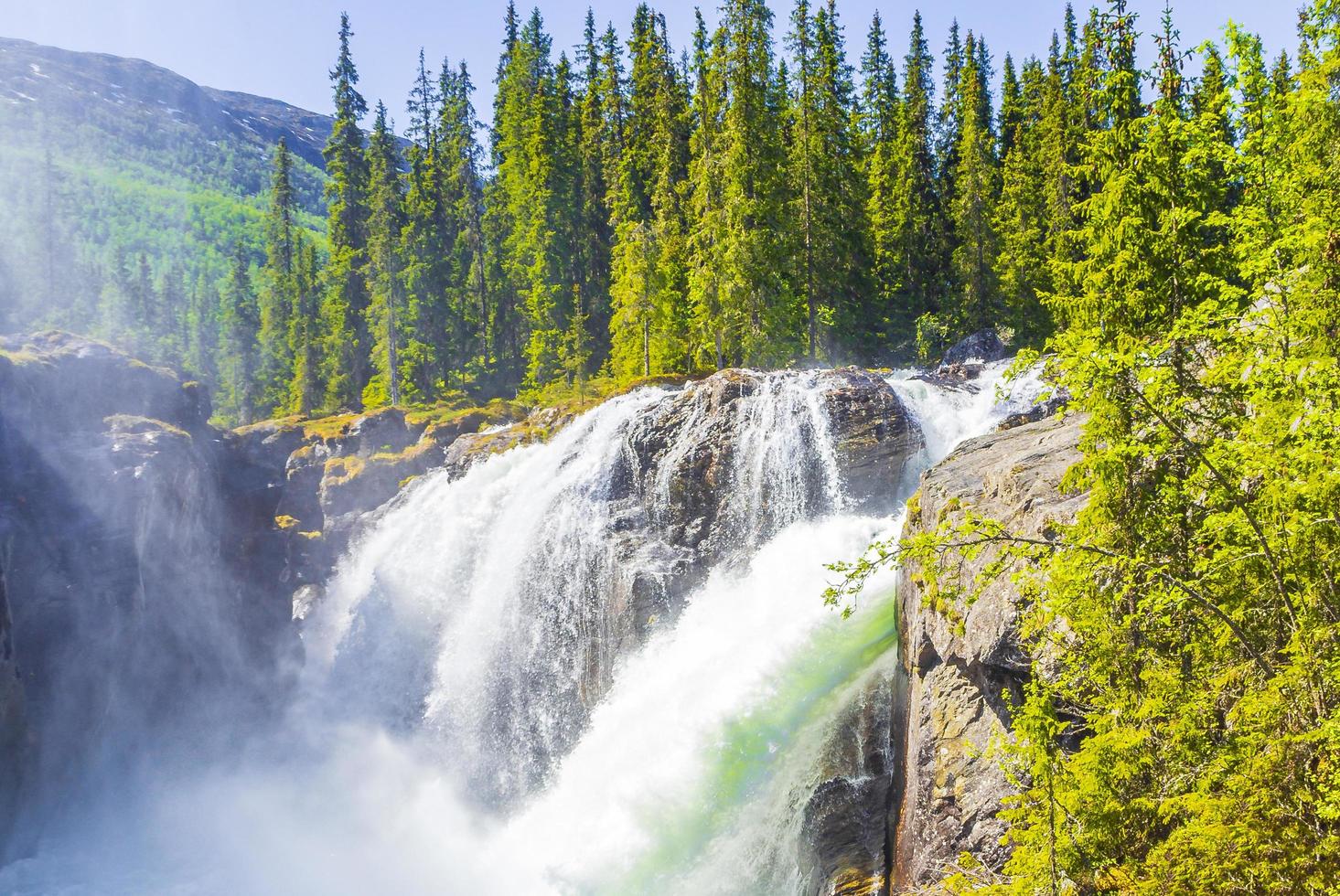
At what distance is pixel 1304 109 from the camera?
323 inches

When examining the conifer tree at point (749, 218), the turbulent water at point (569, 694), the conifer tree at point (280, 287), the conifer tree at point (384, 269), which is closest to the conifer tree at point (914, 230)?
the conifer tree at point (749, 218)

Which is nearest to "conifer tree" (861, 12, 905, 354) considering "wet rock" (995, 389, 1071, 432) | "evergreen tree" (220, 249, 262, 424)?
"wet rock" (995, 389, 1071, 432)

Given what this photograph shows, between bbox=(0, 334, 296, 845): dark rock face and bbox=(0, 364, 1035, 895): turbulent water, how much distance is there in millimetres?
2131

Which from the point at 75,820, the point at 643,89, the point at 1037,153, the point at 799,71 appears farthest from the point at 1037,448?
the point at 643,89

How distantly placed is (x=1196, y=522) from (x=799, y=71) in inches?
1364

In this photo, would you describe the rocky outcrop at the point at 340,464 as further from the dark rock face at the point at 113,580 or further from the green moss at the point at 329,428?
the dark rock face at the point at 113,580

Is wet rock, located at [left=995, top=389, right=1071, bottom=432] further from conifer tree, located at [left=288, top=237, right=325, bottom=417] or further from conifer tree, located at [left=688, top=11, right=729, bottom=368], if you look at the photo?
conifer tree, located at [left=288, top=237, right=325, bottom=417]

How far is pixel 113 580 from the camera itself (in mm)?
27688

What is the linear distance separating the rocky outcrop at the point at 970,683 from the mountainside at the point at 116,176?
87.0 m

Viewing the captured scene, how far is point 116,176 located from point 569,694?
170m

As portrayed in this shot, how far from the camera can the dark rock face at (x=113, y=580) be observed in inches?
1037

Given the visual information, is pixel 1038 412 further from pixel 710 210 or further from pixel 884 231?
pixel 884 231

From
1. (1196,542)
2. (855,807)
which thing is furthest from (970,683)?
(1196,542)

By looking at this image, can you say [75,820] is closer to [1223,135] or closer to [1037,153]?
[1223,135]
